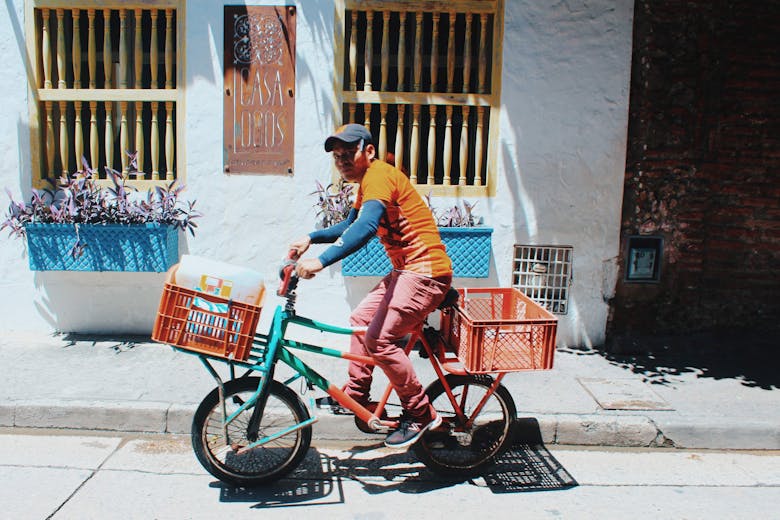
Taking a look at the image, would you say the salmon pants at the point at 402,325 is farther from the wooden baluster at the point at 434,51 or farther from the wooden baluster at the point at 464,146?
the wooden baluster at the point at 434,51

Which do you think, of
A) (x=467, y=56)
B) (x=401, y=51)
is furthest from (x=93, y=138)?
(x=467, y=56)

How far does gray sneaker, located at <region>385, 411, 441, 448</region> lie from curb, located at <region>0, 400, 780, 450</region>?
1.17 meters

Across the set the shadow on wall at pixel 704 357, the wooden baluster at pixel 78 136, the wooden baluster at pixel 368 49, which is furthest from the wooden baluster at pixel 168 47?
the shadow on wall at pixel 704 357

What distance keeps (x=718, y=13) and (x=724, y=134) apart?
3.70 feet

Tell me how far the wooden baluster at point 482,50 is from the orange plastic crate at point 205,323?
3782 mm

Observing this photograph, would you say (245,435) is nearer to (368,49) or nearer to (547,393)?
(547,393)

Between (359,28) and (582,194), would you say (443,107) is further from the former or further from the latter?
(582,194)

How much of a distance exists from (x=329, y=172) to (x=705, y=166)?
3615mm

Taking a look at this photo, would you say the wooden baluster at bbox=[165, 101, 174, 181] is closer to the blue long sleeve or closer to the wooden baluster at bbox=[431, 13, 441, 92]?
the wooden baluster at bbox=[431, 13, 441, 92]

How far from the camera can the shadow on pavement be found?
3.97 metres

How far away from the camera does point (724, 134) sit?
256 inches

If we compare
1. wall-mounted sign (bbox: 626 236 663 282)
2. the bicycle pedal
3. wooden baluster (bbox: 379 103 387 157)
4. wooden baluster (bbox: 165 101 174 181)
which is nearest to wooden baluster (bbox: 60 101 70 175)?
wooden baluster (bbox: 165 101 174 181)

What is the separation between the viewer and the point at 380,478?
425 cm

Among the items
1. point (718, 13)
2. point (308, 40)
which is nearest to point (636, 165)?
point (718, 13)
